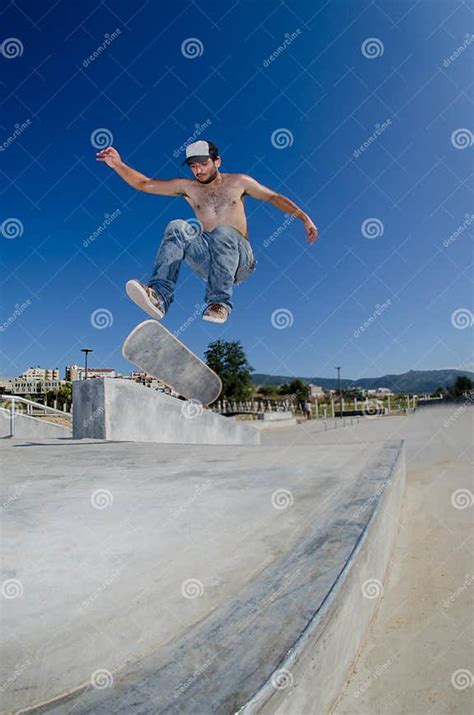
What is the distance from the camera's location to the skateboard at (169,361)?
6711 millimetres

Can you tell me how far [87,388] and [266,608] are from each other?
248 inches

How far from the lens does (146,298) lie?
556 cm

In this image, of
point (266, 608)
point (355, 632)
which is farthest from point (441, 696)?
point (266, 608)

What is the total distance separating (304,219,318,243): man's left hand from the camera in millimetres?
6418

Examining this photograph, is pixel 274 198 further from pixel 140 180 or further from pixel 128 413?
pixel 128 413

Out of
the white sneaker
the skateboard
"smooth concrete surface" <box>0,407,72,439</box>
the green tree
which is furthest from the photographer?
the green tree

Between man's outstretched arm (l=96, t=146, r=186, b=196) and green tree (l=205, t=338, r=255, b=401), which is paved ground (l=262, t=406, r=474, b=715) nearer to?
man's outstretched arm (l=96, t=146, r=186, b=196)

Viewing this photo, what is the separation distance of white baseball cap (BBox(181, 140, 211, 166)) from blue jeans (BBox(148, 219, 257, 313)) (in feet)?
2.87

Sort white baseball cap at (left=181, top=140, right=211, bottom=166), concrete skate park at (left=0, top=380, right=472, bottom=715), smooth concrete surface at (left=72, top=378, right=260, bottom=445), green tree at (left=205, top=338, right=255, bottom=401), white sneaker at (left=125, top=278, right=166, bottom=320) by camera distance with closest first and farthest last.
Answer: concrete skate park at (left=0, top=380, right=472, bottom=715) < white sneaker at (left=125, top=278, right=166, bottom=320) < white baseball cap at (left=181, top=140, right=211, bottom=166) < smooth concrete surface at (left=72, top=378, right=260, bottom=445) < green tree at (left=205, top=338, right=255, bottom=401)

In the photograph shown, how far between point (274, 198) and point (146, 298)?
243 centimetres

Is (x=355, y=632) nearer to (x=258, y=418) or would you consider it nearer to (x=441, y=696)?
(x=441, y=696)

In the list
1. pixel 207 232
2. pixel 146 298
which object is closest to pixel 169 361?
pixel 146 298

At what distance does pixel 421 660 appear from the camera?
2203 millimetres

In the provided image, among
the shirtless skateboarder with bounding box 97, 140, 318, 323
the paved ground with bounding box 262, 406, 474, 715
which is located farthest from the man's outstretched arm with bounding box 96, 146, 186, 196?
the paved ground with bounding box 262, 406, 474, 715
